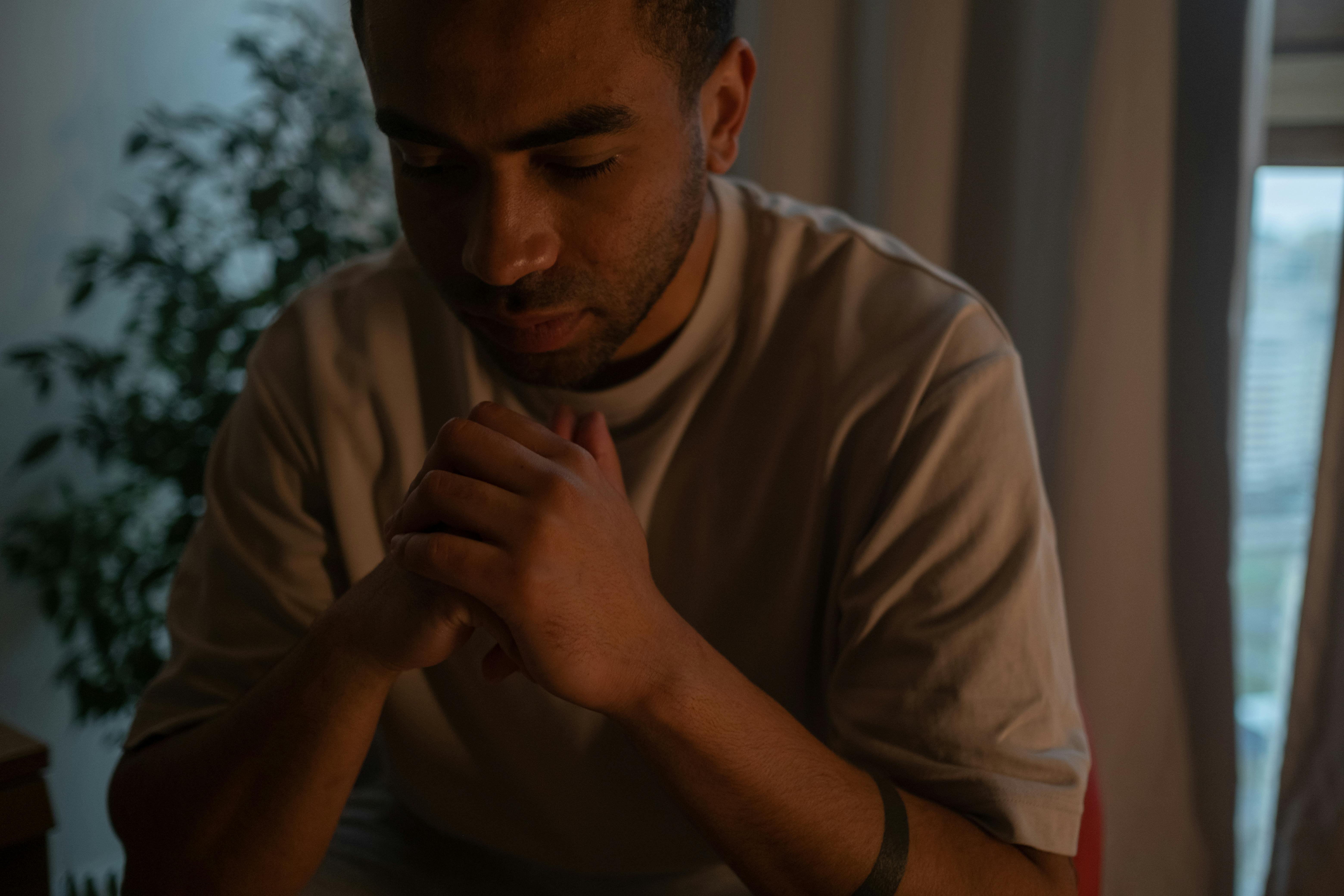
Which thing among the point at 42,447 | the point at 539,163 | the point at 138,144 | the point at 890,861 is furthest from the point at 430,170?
the point at 42,447

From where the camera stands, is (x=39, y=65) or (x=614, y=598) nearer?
(x=614, y=598)

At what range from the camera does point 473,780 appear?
3.62ft

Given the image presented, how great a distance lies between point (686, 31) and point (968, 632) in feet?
2.04

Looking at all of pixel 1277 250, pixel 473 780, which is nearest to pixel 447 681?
pixel 473 780

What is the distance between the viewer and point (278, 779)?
2.84 feet

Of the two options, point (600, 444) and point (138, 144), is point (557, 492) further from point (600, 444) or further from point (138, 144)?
point (138, 144)

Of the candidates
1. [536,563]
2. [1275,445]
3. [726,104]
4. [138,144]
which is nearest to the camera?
[536,563]

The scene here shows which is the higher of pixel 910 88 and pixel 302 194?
pixel 910 88

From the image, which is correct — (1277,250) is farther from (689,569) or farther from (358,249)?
(358,249)

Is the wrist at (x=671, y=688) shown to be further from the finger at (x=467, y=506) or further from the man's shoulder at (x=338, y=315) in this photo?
the man's shoulder at (x=338, y=315)

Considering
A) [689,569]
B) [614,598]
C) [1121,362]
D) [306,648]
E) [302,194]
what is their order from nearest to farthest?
[614,598], [306,648], [689,569], [1121,362], [302,194]

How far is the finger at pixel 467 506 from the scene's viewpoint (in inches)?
28.4

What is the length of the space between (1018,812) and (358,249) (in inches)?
69.0

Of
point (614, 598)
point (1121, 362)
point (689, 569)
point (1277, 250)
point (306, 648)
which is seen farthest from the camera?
point (1277, 250)
